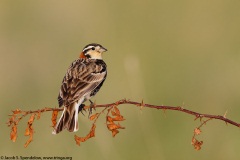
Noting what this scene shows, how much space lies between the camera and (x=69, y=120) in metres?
7.47

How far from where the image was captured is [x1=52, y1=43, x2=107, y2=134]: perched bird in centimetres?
751

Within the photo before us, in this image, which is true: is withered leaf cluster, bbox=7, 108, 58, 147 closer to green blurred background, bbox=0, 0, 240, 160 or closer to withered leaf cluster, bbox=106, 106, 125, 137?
withered leaf cluster, bbox=106, 106, 125, 137

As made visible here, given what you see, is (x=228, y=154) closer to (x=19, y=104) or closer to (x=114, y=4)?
(x=19, y=104)

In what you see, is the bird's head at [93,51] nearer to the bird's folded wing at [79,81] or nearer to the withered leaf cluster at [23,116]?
the bird's folded wing at [79,81]

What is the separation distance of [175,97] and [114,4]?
4.34 meters

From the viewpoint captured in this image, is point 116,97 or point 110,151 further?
point 116,97

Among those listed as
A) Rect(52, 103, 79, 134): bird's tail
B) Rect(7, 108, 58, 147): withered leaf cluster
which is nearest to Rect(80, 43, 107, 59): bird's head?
Rect(52, 103, 79, 134): bird's tail

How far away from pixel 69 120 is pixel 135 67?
3.36 m

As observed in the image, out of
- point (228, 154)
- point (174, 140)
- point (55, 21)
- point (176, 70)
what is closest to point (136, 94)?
point (174, 140)

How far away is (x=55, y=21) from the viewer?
15914 mm

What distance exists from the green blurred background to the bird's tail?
1541mm

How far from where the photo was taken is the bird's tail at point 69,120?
7239 mm

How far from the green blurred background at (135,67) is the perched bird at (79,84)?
83cm

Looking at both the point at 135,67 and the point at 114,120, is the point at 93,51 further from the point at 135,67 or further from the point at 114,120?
the point at 114,120
